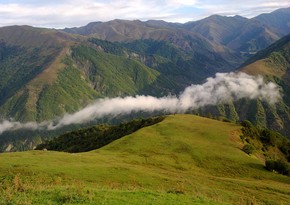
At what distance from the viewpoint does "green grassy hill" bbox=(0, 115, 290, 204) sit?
2792cm

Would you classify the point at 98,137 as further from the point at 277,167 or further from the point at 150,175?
the point at 150,175

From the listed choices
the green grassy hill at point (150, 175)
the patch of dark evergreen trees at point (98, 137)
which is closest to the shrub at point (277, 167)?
the green grassy hill at point (150, 175)

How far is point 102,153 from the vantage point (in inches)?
2576

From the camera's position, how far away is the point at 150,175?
46.3 metres

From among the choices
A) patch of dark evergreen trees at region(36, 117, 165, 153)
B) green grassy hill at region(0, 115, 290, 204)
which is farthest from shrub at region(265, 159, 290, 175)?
patch of dark evergreen trees at region(36, 117, 165, 153)

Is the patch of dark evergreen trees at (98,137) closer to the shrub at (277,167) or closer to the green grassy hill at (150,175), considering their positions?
the green grassy hill at (150,175)

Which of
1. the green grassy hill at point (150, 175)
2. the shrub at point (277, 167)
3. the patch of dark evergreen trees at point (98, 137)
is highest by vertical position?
the green grassy hill at point (150, 175)

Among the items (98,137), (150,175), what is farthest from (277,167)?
(98,137)

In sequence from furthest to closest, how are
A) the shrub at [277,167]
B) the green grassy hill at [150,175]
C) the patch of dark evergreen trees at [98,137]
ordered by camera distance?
the patch of dark evergreen trees at [98,137]
the shrub at [277,167]
the green grassy hill at [150,175]

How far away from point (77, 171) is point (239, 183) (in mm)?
22510

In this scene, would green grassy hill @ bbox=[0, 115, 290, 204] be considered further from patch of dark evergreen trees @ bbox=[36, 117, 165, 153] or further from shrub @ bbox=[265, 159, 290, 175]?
patch of dark evergreen trees @ bbox=[36, 117, 165, 153]

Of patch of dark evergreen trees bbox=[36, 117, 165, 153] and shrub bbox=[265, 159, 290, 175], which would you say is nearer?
shrub bbox=[265, 159, 290, 175]

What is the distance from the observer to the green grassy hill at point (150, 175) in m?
27.9

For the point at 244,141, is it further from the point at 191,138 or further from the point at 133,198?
the point at 133,198
